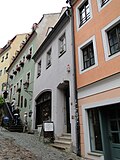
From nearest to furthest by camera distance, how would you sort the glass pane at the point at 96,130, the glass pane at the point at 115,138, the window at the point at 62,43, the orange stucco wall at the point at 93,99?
the orange stucco wall at the point at 93,99
the glass pane at the point at 115,138
the glass pane at the point at 96,130
the window at the point at 62,43

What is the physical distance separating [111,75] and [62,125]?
5.05 metres

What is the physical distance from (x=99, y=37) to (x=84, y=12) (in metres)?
2.65

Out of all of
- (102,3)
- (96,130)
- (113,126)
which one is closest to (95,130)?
(96,130)

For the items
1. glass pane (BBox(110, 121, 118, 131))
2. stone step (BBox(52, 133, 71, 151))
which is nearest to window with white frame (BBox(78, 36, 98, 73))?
glass pane (BBox(110, 121, 118, 131))

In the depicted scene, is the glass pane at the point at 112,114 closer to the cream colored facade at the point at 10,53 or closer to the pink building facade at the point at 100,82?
the pink building facade at the point at 100,82

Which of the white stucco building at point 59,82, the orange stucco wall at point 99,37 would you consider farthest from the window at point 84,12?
→ the white stucco building at point 59,82

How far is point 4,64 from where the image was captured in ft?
110

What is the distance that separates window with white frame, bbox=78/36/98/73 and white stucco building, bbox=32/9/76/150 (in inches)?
26.9

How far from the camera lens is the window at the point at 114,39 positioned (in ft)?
21.6

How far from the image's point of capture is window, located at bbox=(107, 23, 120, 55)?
658 cm

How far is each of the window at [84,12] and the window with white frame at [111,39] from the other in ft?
6.27

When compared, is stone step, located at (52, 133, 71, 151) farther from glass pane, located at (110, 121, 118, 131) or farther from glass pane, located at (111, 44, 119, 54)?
glass pane, located at (111, 44, 119, 54)

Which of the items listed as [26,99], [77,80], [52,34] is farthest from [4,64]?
[77,80]

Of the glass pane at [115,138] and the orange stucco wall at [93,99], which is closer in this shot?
the orange stucco wall at [93,99]
